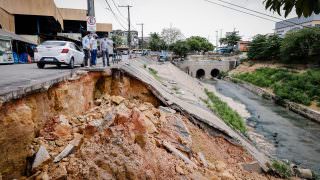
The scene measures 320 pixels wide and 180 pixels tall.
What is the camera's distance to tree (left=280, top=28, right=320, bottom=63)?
33.8 m

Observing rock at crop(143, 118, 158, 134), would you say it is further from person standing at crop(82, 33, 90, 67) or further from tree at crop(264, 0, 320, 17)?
person standing at crop(82, 33, 90, 67)

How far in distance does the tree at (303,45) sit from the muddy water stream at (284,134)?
441 inches

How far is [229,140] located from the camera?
887cm

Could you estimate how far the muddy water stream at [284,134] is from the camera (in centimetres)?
1432

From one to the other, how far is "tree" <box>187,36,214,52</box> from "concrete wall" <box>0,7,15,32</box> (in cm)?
5231

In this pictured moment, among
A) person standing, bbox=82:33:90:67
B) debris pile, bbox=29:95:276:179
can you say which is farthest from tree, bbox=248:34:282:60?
debris pile, bbox=29:95:276:179

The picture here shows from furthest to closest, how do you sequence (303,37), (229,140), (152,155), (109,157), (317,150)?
(303,37) < (317,150) < (229,140) < (152,155) < (109,157)

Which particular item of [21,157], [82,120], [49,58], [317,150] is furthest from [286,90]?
[21,157]

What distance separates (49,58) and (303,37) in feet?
111

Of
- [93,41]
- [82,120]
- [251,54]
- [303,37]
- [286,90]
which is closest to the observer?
[82,120]

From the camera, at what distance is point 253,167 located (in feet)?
26.1

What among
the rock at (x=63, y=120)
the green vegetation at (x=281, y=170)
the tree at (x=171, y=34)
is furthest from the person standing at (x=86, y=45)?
the tree at (x=171, y=34)

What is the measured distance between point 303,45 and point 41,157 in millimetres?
37663

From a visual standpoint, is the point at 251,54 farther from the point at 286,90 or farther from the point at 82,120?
the point at 82,120
